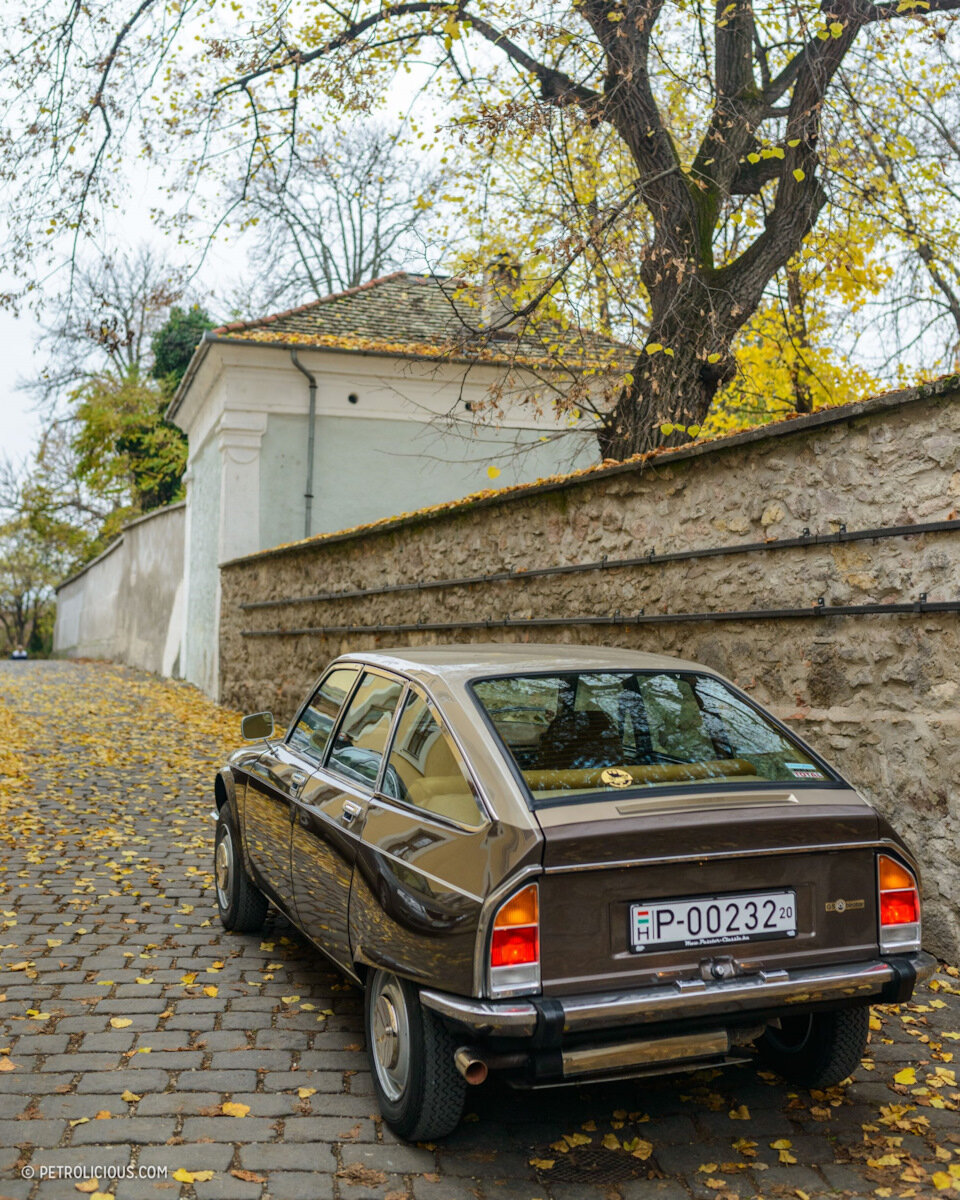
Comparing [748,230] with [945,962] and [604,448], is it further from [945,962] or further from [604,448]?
[945,962]

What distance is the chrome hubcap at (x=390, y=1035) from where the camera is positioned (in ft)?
11.6

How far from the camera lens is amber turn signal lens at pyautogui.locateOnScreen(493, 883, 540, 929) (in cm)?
317

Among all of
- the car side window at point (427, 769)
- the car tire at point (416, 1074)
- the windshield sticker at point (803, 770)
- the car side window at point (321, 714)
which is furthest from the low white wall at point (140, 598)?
the windshield sticker at point (803, 770)

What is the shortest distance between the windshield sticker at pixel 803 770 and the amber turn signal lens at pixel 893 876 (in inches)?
13.9

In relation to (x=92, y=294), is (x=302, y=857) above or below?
below

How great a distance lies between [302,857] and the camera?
4586 mm

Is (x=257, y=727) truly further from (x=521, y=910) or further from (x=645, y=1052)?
(x=645, y=1052)

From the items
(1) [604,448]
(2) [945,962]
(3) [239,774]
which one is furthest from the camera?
(1) [604,448]

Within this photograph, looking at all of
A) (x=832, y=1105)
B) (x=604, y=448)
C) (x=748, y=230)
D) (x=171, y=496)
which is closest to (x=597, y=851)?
(x=832, y=1105)

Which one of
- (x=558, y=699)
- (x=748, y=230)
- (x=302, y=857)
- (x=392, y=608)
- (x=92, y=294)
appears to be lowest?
(x=302, y=857)

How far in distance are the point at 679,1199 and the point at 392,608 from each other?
887 cm

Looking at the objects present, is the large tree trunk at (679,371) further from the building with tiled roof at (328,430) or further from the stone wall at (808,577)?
the building with tiled roof at (328,430)

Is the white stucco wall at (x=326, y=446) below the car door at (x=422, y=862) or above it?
above

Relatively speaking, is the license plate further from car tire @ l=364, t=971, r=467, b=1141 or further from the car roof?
the car roof
